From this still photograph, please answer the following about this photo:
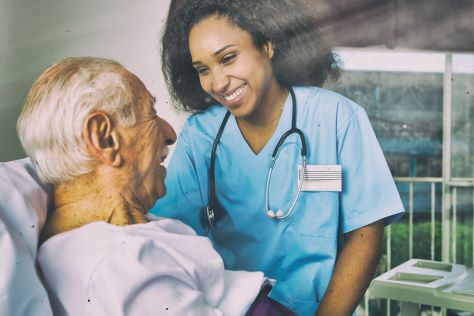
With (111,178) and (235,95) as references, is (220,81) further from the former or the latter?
(111,178)

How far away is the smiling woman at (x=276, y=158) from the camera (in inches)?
53.7

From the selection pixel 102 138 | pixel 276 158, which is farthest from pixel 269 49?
pixel 102 138

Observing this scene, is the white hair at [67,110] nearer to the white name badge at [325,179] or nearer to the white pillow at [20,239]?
the white pillow at [20,239]

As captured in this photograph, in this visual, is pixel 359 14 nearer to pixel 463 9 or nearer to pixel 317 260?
pixel 463 9

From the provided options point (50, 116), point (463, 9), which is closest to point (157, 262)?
point (50, 116)

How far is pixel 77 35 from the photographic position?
1.43m

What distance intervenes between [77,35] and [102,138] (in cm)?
41

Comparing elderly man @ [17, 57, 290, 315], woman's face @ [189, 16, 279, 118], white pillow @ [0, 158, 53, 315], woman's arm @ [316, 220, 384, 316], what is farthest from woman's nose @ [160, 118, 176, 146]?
woman's arm @ [316, 220, 384, 316]

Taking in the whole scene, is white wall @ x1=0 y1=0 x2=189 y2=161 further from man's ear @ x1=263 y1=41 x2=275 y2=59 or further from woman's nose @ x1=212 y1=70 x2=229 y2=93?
man's ear @ x1=263 y1=41 x2=275 y2=59

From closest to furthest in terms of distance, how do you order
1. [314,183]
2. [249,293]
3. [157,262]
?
[157,262]
[249,293]
[314,183]

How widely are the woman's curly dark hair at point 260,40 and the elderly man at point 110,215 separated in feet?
0.64

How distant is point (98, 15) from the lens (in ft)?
4.67

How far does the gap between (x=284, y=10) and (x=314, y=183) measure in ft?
1.49

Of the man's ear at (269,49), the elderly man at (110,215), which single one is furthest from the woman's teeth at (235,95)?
the elderly man at (110,215)
